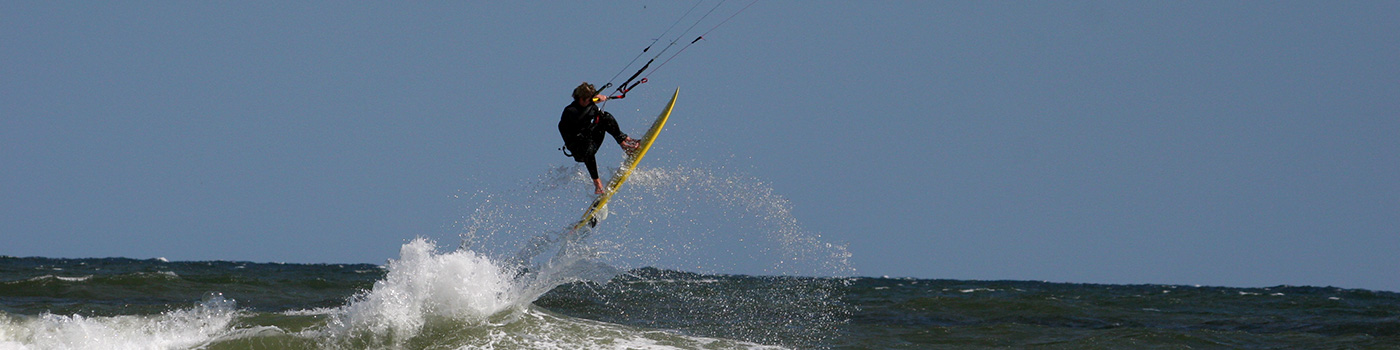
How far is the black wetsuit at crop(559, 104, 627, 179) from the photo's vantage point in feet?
30.1

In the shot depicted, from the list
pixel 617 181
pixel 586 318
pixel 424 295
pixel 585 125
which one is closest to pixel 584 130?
pixel 585 125

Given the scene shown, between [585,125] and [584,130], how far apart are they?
5 cm

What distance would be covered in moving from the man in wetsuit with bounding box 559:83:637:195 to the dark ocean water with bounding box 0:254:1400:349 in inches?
64.0

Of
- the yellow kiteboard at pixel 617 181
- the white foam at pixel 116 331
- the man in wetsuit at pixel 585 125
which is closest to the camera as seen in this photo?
the white foam at pixel 116 331

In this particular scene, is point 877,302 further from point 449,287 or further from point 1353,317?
point 449,287

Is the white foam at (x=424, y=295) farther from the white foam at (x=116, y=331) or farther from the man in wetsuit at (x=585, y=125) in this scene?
the man in wetsuit at (x=585, y=125)

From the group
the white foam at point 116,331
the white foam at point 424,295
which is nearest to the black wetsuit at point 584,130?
the white foam at point 424,295

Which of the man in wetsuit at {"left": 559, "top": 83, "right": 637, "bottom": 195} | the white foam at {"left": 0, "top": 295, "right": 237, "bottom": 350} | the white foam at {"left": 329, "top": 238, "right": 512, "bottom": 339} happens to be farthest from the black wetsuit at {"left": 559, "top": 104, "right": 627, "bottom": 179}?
the white foam at {"left": 0, "top": 295, "right": 237, "bottom": 350}

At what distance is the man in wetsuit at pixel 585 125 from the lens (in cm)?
916

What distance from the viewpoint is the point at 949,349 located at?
1048 centimetres

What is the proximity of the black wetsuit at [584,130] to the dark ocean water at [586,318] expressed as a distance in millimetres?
1610

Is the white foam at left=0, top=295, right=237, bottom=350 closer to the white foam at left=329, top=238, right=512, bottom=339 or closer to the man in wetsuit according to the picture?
the white foam at left=329, top=238, right=512, bottom=339

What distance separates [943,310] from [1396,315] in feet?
23.4

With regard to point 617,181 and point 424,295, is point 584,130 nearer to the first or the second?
point 617,181
